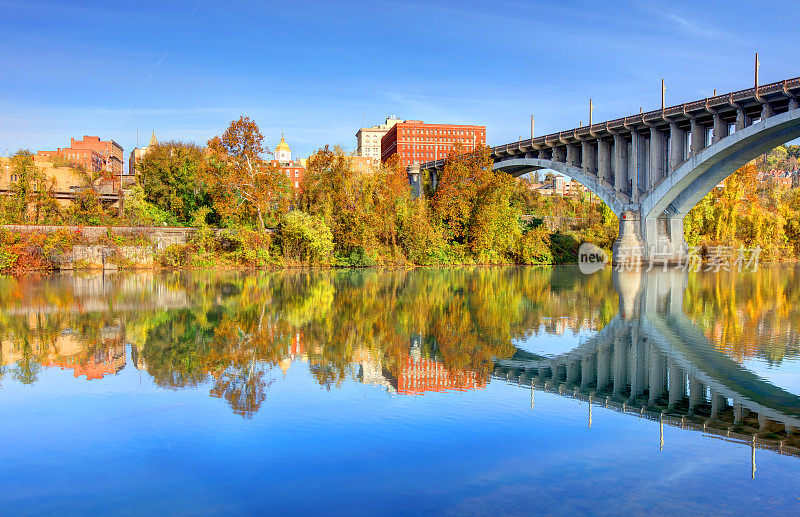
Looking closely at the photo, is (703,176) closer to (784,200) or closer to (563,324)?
(784,200)

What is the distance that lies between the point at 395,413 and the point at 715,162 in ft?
140

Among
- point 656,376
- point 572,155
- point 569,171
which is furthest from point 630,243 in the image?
point 656,376

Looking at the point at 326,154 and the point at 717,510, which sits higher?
the point at 326,154

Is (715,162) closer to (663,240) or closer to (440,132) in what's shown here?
(663,240)

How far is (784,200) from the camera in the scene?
68.0 m

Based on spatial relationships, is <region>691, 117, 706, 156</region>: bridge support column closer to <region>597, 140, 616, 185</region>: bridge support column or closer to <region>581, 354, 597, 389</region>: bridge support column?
<region>597, 140, 616, 185</region>: bridge support column

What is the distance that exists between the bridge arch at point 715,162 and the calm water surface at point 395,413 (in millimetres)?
25308

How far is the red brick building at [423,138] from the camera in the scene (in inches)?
5979

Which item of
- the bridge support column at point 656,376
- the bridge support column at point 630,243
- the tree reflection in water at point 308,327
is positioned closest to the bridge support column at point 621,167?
the bridge support column at point 630,243

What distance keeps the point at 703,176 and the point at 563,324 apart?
36.3 m

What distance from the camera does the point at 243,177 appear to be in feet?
142

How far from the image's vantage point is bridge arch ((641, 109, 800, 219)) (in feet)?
125

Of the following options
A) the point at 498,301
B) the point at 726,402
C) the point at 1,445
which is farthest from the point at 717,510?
the point at 498,301

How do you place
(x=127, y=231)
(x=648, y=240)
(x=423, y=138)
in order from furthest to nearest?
(x=423, y=138), (x=648, y=240), (x=127, y=231)
